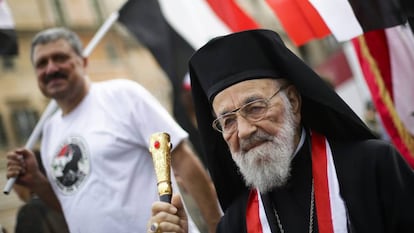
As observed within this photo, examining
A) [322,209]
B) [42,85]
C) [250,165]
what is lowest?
[322,209]

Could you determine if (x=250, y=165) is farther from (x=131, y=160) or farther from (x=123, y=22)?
(x=123, y=22)

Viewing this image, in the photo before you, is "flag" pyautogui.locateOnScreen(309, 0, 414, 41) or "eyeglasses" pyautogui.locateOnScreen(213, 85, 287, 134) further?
"flag" pyautogui.locateOnScreen(309, 0, 414, 41)

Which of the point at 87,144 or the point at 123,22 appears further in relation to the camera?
the point at 123,22

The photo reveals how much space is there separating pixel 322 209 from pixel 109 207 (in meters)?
1.26

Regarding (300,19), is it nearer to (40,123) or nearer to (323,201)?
(323,201)

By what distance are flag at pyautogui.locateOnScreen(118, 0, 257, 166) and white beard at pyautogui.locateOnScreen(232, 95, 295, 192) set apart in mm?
1804

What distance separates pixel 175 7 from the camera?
184 inches

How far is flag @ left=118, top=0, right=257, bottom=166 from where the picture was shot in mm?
4172

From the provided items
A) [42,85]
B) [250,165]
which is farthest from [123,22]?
[250,165]

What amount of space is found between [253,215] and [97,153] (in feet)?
3.48

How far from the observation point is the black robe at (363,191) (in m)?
2.13

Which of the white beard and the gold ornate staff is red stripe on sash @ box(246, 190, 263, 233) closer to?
the white beard

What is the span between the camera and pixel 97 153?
3104 millimetres

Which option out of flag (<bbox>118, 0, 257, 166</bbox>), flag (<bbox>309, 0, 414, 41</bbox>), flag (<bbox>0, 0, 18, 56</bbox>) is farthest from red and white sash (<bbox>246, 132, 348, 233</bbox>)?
flag (<bbox>0, 0, 18, 56</bbox>)
